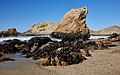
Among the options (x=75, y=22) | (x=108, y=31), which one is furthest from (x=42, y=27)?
(x=75, y=22)

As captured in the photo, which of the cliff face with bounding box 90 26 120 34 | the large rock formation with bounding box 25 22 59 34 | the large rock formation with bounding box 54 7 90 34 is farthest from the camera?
the large rock formation with bounding box 25 22 59 34

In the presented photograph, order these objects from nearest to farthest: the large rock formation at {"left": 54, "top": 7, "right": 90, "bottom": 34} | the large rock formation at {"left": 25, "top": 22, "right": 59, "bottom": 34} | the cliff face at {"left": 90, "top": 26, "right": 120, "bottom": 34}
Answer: the large rock formation at {"left": 54, "top": 7, "right": 90, "bottom": 34}, the cliff face at {"left": 90, "top": 26, "right": 120, "bottom": 34}, the large rock formation at {"left": 25, "top": 22, "right": 59, "bottom": 34}

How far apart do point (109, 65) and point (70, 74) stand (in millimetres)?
1689

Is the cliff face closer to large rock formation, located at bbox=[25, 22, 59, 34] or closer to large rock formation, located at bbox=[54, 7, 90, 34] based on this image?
large rock formation, located at bbox=[25, 22, 59, 34]

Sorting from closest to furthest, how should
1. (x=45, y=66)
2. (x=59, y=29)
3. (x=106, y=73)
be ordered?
(x=106, y=73), (x=45, y=66), (x=59, y=29)

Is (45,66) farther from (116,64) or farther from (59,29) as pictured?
(59,29)

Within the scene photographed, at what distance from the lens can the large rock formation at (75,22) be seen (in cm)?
3284

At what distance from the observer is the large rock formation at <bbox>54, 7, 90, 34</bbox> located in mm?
32844

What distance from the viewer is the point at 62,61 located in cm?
921

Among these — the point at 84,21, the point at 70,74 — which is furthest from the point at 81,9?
the point at 70,74

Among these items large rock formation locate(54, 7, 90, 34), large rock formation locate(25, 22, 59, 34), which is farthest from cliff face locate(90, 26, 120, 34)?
large rock formation locate(54, 7, 90, 34)

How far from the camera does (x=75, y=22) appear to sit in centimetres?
3366

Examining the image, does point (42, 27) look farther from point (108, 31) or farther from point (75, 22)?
point (75, 22)

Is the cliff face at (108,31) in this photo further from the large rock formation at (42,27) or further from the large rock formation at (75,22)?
the large rock formation at (75,22)
